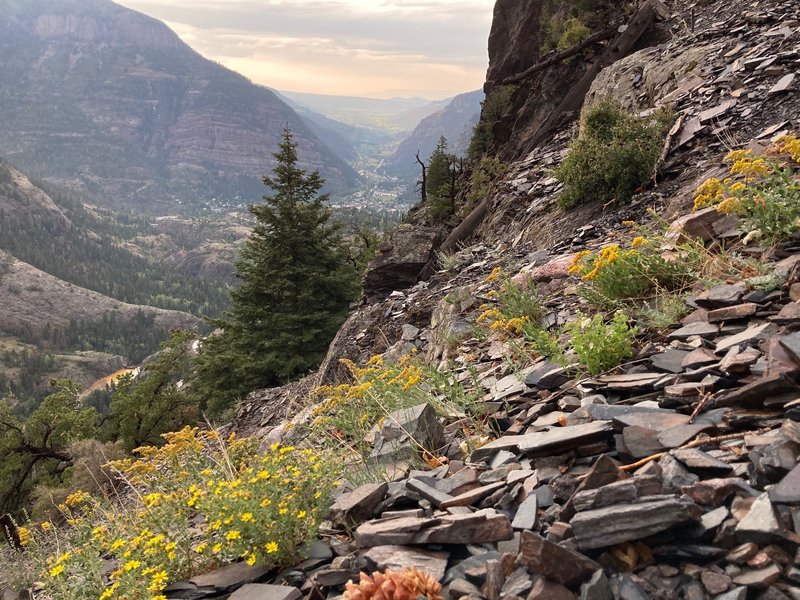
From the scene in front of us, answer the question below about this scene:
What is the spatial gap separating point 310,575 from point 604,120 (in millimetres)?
10684

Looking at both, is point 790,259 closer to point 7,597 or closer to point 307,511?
point 307,511

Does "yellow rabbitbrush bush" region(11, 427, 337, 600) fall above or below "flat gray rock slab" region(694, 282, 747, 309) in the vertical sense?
below

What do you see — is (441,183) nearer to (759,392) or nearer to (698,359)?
(698,359)

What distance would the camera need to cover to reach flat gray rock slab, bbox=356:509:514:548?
2875 mm

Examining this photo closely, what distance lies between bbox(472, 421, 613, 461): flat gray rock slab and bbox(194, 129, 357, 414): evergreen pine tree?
18.6 m

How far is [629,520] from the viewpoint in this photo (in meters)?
2.43

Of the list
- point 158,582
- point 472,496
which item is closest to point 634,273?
point 472,496

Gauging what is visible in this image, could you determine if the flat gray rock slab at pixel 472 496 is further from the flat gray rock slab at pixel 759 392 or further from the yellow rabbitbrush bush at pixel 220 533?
the flat gray rock slab at pixel 759 392

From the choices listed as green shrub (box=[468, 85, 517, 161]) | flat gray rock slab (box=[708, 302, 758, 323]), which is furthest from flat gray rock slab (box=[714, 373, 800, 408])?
green shrub (box=[468, 85, 517, 161])

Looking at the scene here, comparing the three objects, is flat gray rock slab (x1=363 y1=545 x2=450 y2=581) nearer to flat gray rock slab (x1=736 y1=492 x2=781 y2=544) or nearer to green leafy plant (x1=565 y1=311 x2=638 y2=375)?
flat gray rock slab (x1=736 y1=492 x2=781 y2=544)

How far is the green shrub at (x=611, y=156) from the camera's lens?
31.4 ft

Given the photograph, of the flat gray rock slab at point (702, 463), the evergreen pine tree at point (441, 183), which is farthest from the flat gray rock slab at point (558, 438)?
the evergreen pine tree at point (441, 183)

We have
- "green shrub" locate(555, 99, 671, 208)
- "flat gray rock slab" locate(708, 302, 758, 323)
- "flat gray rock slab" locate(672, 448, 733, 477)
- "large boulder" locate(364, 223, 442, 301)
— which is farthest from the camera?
"large boulder" locate(364, 223, 442, 301)

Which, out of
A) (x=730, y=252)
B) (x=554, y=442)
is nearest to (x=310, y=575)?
(x=554, y=442)
